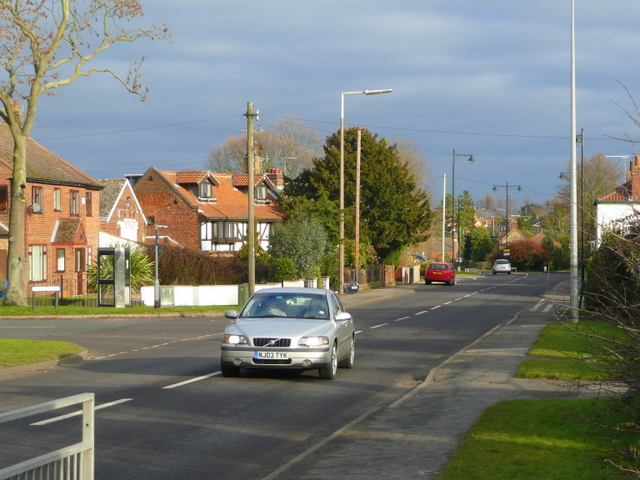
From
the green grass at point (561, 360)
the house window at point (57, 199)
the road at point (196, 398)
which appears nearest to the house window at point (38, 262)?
the house window at point (57, 199)

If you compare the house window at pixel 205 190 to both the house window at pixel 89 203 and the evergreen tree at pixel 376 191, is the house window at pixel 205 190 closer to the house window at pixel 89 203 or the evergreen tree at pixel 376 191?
the evergreen tree at pixel 376 191

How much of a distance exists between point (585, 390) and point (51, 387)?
319 inches

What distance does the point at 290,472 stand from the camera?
7566 millimetres

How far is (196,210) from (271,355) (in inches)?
2052

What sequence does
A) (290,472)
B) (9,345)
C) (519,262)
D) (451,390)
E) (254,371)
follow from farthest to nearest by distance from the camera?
(519,262)
(9,345)
(254,371)
(451,390)
(290,472)

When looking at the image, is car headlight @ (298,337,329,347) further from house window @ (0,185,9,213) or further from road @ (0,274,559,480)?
house window @ (0,185,9,213)

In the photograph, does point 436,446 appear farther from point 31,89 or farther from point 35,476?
point 31,89

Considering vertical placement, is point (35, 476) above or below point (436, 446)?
above

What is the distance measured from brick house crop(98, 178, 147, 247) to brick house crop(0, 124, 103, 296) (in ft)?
34.4

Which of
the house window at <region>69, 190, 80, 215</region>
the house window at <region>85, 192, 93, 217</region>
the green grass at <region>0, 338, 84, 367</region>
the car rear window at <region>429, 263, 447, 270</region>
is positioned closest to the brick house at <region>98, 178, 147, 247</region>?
the house window at <region>85, 192, 93, 217</region>

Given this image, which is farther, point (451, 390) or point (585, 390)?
point (451, 390)

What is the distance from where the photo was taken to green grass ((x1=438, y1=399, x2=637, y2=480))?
707 cm

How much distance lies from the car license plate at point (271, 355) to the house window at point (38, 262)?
32646 millimetres

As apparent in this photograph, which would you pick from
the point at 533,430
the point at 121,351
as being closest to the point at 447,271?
the point at 121,351
